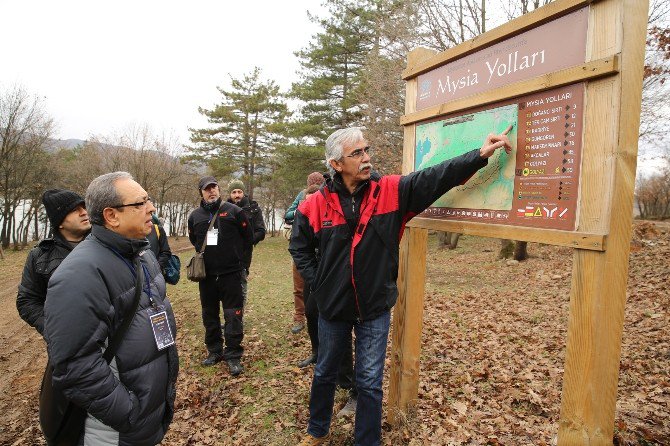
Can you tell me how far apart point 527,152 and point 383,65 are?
14133 mm

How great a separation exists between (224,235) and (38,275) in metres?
2.02

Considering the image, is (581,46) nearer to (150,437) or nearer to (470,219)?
(470,219)

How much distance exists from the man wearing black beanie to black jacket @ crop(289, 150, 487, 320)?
2118 millimetres

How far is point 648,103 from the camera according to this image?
41.2 ft

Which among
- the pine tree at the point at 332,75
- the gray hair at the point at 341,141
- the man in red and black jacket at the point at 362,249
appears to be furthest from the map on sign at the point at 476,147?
the pine tree at the point at 332,75

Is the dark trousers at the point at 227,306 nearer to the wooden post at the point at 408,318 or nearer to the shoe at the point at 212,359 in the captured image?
the shoe at the point at 212,359

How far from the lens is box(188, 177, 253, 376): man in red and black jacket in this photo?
4797mm

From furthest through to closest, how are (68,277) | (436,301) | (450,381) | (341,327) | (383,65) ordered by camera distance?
(383,65)
(436,301)
(450,381)
(341,327)
(68,277)

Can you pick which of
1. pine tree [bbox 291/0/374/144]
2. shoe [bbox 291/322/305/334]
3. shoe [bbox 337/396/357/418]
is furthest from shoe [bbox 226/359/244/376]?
pine tree [bbox 291/0/374/144]

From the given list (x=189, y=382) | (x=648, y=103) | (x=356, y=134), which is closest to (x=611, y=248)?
(x=356, y=134)

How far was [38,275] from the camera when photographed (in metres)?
3.10

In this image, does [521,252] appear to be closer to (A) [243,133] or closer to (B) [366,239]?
(B) [366,239]

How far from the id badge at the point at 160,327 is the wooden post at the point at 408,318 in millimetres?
1805

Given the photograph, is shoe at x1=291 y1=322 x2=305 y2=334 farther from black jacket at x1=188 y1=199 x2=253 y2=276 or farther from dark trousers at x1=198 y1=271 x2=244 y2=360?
black jacket at x1=188 y1=199 x2=253 y2=276
